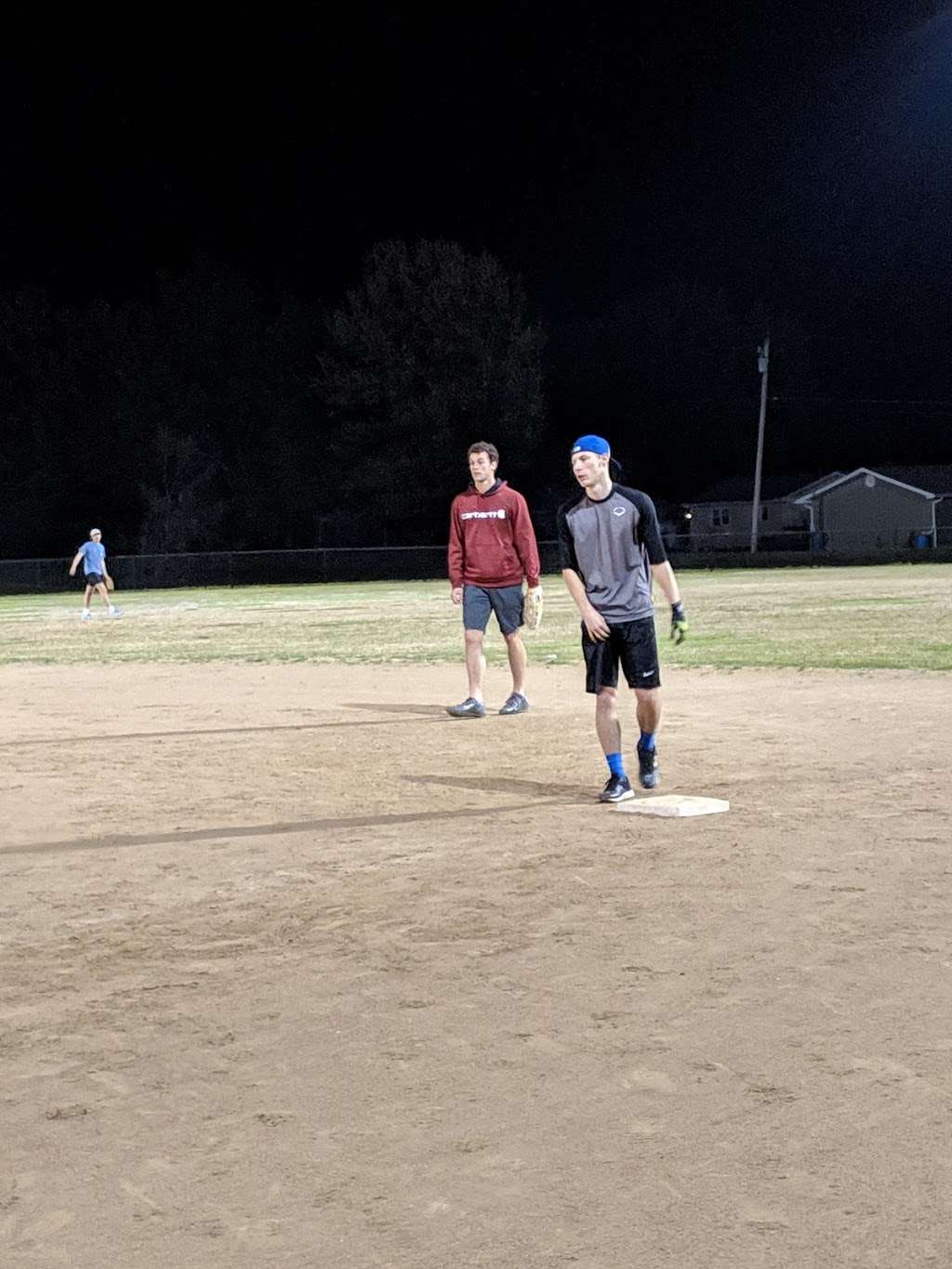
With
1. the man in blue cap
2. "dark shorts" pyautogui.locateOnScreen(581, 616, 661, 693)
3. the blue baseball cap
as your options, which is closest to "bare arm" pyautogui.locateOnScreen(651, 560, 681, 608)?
the man in blue cap

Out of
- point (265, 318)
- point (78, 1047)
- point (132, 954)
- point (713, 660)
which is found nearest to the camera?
point (78, 1047)

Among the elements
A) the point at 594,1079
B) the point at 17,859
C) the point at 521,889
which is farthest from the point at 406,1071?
the point at 17,859

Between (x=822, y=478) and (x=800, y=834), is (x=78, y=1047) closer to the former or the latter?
(x=800, y=834)

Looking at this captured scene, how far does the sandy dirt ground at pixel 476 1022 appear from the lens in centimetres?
354

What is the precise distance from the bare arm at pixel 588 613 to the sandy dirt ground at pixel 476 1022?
99cm

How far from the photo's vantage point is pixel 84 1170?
385cm

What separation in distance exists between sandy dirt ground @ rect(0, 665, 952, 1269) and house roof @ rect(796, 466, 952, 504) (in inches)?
3107

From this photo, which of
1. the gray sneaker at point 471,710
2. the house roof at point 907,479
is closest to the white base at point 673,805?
the gray sneaker at point 471,710

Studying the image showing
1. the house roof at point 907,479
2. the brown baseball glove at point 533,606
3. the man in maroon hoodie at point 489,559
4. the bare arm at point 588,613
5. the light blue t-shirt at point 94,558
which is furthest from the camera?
the house roof at point 907,479

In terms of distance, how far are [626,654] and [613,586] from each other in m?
0.40

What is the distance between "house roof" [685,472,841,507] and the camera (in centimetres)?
9212

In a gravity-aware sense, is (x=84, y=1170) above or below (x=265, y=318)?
below

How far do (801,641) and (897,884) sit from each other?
49.9 feet

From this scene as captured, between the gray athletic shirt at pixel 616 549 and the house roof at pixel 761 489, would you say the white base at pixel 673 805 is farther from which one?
the house roof at pixel 761 489
